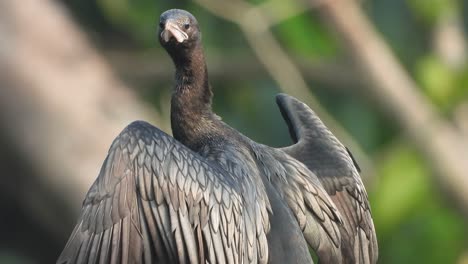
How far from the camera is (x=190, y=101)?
627 cm

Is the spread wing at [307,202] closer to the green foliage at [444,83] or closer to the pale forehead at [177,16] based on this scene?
the pale forehead at [177,16]

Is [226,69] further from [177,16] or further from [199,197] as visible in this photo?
[199,197]

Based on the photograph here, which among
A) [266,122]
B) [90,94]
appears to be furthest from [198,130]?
[266,122]

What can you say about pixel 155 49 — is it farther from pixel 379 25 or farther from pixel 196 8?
pixel 379 25

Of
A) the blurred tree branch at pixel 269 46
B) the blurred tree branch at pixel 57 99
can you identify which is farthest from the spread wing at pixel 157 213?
the blurred tree branch at pixel 269 46

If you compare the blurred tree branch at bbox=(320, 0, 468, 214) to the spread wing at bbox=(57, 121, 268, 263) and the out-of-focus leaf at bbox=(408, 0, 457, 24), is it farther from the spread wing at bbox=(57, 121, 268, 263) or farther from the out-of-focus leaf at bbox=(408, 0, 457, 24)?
the spread wing at bbox=(57, 121, 268, 263)

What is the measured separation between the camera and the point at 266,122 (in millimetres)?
12430

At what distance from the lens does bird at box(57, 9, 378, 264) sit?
18.9ft

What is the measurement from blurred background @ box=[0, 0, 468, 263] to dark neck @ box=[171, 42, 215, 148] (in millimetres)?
2929

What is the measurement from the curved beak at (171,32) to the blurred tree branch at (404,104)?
394 cm

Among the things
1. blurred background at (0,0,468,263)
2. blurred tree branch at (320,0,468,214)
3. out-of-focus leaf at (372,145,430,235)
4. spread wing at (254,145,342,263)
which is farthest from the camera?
blurred tree branch at (320,0,468,214)

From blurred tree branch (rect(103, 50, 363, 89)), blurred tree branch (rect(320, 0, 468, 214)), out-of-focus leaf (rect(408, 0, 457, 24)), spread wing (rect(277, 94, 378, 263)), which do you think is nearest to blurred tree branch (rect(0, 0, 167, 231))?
blurred tree branch (rect(320, 0, 468, 214))

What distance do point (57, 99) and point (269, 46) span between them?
Result: 1.73 m

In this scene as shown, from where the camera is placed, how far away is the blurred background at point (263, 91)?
9.27 meters
